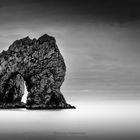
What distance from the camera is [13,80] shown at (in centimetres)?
9469

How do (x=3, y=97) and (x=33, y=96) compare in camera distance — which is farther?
(x=3, y=97)

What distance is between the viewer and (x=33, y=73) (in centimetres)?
9125

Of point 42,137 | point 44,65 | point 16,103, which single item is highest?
point 44,65

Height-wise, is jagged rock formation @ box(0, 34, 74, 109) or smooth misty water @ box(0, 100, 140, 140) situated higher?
jagged rock formation @ box(0, 34, 74, 109)

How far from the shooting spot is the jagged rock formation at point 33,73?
86.6 m

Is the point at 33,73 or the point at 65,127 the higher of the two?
the point at 33,73

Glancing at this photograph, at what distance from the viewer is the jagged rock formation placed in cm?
8662

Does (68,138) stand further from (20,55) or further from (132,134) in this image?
(20,55)

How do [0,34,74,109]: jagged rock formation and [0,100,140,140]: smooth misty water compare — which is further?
[0,34,74,109]: jagged rock formation

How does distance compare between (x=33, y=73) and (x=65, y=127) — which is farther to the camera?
(x=33, y=73)

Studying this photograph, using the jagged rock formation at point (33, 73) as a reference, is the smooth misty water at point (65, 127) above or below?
below

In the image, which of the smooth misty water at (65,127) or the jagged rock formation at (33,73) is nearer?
the smooth misty water at (65,127)

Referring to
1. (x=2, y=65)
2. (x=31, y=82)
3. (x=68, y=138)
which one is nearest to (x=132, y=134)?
(x=68, y=138)

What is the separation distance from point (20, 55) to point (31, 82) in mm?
7395
